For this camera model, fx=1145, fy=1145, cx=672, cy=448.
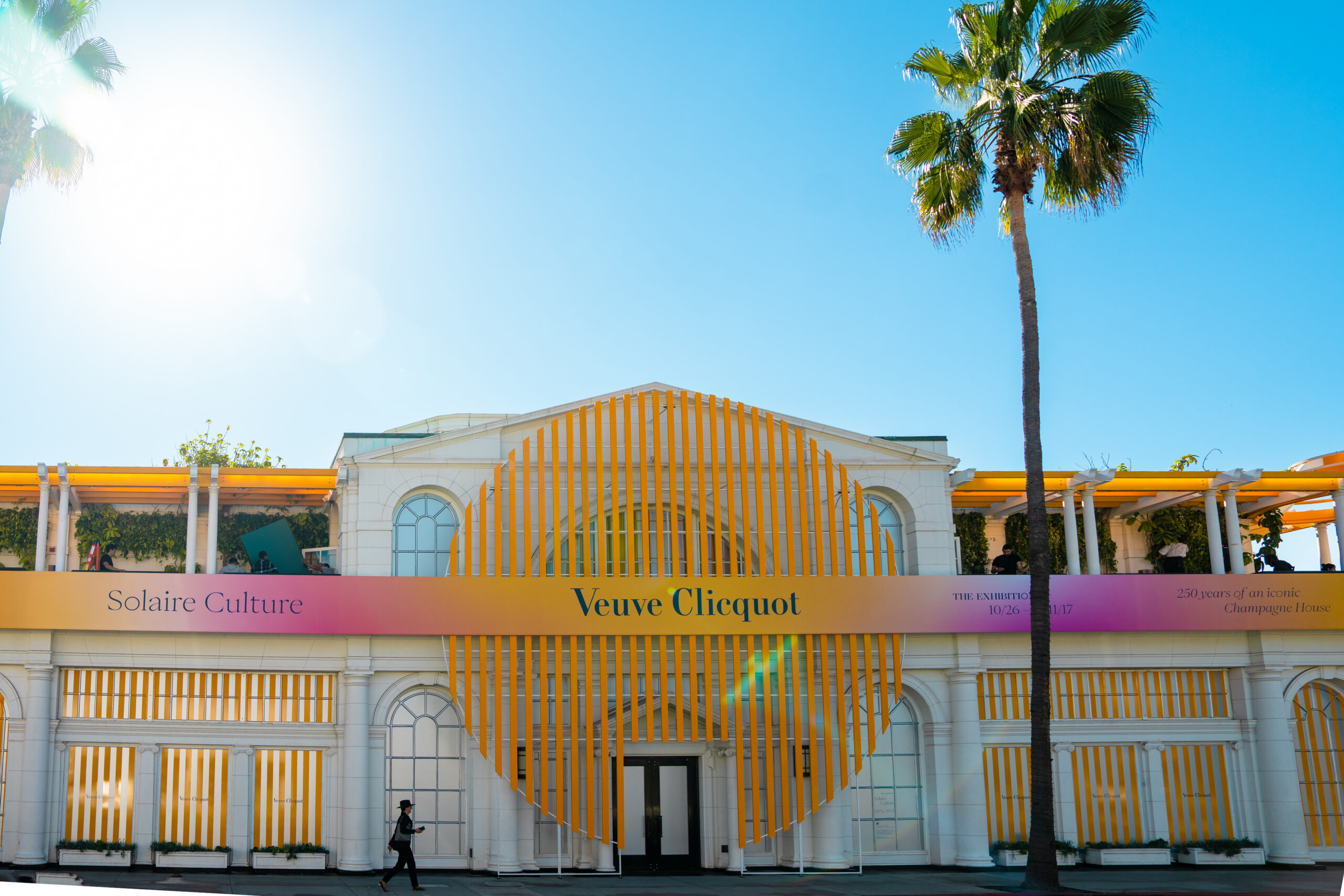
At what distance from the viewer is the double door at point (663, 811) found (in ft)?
69.3

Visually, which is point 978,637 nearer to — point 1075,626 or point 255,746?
point 1075,626

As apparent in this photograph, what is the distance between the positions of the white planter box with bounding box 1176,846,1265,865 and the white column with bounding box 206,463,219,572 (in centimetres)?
1930

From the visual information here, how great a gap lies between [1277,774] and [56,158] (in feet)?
83.2

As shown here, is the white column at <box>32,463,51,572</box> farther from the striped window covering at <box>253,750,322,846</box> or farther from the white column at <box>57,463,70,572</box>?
the striped window covering at <box>253,750,322,846</box>

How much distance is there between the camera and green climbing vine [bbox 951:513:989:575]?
25109 millimetres

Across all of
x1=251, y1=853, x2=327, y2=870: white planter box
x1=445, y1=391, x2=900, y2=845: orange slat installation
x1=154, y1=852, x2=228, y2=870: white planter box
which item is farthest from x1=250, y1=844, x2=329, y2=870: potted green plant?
x1=445, y1=391, x2=900, y2=845: orange slat installation

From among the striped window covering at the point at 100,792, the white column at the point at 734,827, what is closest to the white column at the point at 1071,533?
the white column at the point at 734,827

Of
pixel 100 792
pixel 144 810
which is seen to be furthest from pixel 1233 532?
pixel 100 792

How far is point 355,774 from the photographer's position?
20.2m

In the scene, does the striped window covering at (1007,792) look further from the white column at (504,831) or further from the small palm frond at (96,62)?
the small palm frond at (96,62)

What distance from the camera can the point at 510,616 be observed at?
20531mm

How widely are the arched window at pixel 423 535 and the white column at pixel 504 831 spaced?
4.17 meters

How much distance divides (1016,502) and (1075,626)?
11.0ft

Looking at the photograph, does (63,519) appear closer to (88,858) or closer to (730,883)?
(88,858)
